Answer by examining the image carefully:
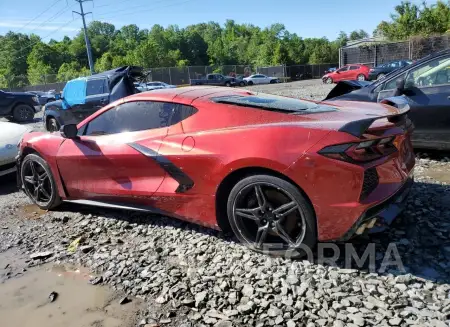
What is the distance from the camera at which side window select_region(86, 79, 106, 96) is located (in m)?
9.74

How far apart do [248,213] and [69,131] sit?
2253mm

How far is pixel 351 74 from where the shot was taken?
101ft

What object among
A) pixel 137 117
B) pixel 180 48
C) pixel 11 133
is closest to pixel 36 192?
pixel 137 117

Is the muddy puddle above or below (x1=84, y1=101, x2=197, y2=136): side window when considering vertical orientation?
below

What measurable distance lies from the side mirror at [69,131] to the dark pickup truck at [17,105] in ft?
42.2

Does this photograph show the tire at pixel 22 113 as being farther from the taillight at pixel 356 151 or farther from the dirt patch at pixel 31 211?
the taillight at pixel 356 151

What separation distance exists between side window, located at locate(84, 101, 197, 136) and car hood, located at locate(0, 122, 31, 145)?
2689mm

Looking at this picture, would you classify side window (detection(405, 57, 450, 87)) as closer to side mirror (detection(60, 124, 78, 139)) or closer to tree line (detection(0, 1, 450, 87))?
side mirror (detection(60, 124, 78, 139))

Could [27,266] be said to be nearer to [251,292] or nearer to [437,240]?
[251,292]

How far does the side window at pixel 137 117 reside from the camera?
11.6ft

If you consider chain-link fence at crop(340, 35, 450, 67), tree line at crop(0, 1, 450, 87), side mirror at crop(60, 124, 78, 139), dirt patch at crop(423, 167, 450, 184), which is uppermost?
tree line at crop(0, 1, 450, 87)

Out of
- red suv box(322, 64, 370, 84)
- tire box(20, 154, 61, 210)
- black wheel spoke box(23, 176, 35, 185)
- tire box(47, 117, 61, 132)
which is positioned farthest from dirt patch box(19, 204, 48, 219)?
red suv box(322, 64, 370, 84)

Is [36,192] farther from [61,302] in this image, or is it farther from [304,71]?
[304,71]

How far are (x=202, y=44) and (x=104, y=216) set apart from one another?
10359 centimetres
